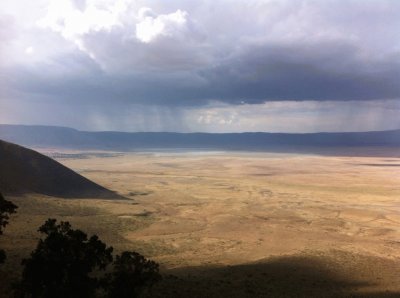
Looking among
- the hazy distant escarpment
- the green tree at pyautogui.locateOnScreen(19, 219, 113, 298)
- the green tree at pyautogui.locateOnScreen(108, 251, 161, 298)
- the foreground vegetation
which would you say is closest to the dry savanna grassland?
the green tree at pyautogui.locateOnScreen(108, 251, 161, 298)

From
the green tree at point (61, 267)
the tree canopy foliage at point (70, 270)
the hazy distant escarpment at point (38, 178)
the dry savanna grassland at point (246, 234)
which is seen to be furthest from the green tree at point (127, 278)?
the hazy distant escarpment at point (38, 178)

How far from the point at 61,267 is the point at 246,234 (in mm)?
41905

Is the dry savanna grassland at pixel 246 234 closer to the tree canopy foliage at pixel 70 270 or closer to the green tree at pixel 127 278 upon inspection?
the green tree at pixel 127 278

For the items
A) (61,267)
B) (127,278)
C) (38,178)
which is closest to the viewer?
(61,267)

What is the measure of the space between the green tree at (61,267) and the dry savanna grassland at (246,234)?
759cm

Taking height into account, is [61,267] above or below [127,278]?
above

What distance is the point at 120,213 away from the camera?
6794cm

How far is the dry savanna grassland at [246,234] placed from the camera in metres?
30.4

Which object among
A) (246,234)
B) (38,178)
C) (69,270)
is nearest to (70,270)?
(69,270)

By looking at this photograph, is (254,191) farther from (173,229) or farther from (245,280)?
(245,280)

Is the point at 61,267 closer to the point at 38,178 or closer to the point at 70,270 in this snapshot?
the point at 70,270

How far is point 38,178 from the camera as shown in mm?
84062

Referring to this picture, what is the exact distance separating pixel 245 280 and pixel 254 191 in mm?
78462

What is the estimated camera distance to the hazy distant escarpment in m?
77.7
